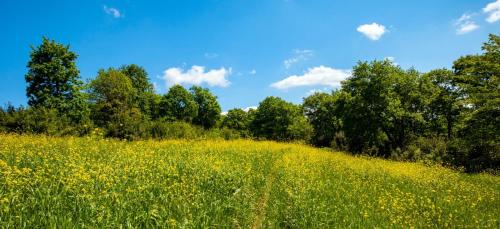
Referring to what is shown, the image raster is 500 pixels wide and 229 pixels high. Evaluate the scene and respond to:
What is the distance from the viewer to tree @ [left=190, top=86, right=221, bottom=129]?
7519 cm

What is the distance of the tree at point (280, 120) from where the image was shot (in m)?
75.8

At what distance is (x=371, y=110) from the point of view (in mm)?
35938

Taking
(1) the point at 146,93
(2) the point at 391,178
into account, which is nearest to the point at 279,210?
(2) the point at 391,178

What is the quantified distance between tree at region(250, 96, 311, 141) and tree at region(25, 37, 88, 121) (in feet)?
152

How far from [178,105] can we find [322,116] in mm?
31428

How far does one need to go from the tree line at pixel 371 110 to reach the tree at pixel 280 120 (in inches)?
436

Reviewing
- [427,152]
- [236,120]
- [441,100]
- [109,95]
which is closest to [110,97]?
[109,95]

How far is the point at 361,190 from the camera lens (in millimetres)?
10820

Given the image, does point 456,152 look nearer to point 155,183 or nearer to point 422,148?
point 422,148

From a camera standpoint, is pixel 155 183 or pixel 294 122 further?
pixel 294 122

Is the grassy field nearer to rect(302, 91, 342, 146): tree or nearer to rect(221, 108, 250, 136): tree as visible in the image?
rect(302, 91, 342, 146): tree

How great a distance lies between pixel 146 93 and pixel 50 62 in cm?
2801

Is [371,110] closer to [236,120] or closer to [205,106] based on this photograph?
[205,106]

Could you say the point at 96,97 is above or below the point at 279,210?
above
